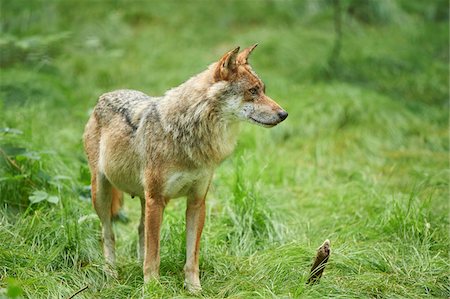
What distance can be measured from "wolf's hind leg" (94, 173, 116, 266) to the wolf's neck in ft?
3.35

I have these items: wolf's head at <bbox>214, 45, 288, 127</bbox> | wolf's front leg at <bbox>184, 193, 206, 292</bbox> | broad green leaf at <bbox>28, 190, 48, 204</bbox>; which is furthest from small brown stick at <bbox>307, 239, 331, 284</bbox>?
broad green leaf at <bbox>28, 190, 48, 204</bbox>

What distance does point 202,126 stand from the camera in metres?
4.80

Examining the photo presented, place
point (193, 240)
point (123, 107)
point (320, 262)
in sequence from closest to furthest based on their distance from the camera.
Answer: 1. point (320, 262)
2. point (193, 240)
3. point (123, 107)

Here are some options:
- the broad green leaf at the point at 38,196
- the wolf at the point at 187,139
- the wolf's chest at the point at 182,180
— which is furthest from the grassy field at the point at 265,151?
the wolf's chest at the point at 182,180

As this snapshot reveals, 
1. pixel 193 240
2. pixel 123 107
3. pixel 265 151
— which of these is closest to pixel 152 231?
pixel 193 240

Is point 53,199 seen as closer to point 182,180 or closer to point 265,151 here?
point 182,180

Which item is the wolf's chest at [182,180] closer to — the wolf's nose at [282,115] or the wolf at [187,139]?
the wolf at [187,139]

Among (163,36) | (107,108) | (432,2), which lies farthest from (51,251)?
(432,2)

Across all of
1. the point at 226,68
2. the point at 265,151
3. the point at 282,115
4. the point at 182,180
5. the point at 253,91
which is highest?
the point at 226,68

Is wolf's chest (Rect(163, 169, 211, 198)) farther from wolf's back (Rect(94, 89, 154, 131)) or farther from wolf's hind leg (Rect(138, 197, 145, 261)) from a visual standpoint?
wolf's hind leg (Rect(138, 197, 145, 261))

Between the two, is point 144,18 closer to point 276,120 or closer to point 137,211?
point 137,211

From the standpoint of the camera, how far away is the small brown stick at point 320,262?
485cm

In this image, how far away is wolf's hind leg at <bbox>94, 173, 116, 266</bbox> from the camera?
5.57 m

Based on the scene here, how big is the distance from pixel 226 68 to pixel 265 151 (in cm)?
414
